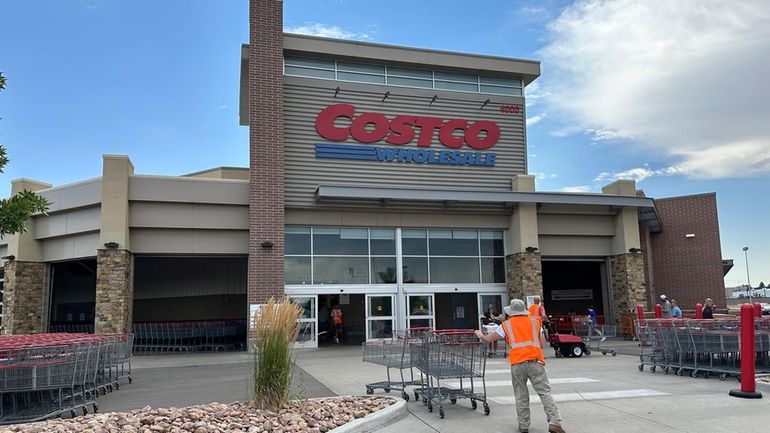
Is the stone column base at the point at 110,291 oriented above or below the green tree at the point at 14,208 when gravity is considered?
below

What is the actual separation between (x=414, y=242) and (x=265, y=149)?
6.55 metres

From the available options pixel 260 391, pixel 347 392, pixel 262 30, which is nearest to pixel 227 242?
pixel 262 30

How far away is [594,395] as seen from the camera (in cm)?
952

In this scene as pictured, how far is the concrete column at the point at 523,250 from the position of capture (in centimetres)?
2191

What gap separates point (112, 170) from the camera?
19.2 metres

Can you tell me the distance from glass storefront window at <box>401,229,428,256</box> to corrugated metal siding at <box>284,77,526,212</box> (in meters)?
0.99

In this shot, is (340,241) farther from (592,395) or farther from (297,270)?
(592,395)

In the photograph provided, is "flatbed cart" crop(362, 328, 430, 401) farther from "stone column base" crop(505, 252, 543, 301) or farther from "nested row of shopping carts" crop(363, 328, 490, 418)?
"stone column base" crop(505, 252, 543, 301)

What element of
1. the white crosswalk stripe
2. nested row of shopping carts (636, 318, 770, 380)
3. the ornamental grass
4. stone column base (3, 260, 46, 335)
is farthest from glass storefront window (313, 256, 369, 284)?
the ornamental grass

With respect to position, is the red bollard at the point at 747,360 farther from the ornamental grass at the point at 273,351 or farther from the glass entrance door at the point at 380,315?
the glass entrance door at the point at 380,315

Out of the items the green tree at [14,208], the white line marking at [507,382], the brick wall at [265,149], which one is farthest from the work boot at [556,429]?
the brick wall at [265,149]

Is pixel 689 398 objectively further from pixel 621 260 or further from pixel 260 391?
pixel 621 260

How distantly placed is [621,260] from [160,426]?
69.4 ft

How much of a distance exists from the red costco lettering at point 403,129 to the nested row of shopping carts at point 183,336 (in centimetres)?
937
